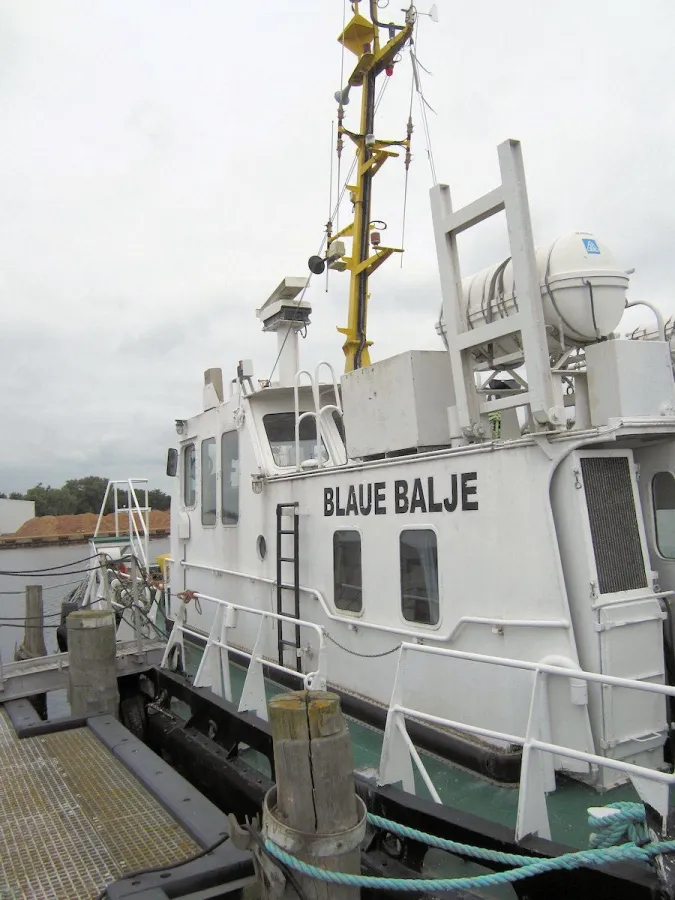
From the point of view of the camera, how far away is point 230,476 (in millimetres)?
8492

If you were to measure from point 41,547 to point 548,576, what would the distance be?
45.7 metres

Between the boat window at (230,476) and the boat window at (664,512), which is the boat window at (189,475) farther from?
the boat window at (664,512)

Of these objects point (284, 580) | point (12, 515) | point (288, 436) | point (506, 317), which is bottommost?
point (284, 580)

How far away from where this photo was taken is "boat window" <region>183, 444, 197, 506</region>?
31.3 ft

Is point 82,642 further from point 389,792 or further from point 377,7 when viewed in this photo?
point 377,7

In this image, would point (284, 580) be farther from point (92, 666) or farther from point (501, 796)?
point (501, 796)

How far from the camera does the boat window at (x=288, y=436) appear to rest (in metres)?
→ 8.07

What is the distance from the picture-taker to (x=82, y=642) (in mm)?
6828

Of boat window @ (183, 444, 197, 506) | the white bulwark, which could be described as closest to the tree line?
the white bulwark

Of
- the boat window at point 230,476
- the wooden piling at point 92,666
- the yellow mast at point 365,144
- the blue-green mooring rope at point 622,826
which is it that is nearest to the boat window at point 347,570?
the boat window at point 230,476

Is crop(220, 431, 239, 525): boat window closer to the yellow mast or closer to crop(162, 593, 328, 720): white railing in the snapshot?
crop(162, 593, 328, 720): white railing

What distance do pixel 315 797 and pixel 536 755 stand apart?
1.21 meters

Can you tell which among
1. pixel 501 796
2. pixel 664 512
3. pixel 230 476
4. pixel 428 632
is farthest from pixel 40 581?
pixel 664 512

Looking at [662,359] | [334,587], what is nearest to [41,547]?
[334,587]
